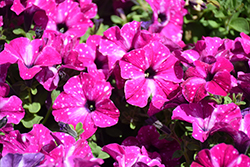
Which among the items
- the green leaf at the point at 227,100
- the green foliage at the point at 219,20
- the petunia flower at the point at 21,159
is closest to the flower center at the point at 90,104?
the petunia flower at the point at 21,159

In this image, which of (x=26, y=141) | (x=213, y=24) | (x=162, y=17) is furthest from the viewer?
(x=213, y=24)

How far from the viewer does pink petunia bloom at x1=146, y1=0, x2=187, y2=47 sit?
1.34 metres

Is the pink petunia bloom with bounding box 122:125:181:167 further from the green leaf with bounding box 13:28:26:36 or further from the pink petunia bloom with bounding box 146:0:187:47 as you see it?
the green leaf with bounding box 13:28:26:36

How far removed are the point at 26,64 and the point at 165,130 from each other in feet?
1.69

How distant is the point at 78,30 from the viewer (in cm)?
129

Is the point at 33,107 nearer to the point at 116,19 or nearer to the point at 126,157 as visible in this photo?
the point at 126,157

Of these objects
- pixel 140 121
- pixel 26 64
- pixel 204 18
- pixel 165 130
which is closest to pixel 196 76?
pixel 165 130

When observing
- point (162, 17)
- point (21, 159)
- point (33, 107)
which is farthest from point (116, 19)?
point (21, 159)

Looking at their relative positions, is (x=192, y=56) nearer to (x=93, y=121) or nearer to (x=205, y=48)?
(x=205, y=48)

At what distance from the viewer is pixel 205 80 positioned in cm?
104

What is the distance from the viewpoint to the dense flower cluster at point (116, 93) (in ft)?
3.07

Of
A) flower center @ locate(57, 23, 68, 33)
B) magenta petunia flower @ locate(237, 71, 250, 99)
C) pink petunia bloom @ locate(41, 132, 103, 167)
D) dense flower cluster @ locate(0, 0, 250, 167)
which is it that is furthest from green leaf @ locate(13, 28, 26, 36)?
magenta petunia flower @ locate(237, 71, 250, 99)

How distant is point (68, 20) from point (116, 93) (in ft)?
1.13

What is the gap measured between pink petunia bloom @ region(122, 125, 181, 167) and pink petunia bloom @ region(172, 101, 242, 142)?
0.20 metres
